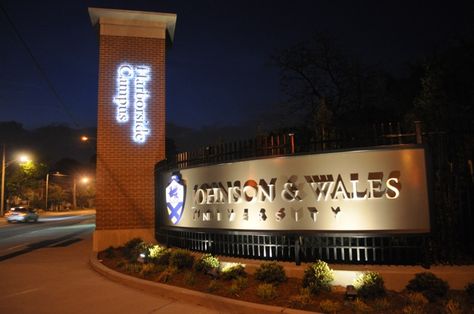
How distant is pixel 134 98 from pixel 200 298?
27.8 feet

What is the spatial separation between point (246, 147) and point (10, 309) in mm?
5139

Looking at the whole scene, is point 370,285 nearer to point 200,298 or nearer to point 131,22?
point 200,298

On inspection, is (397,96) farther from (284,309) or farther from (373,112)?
(284,309)

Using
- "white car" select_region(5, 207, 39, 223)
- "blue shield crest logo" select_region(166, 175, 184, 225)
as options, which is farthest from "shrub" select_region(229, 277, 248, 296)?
"white car" select_region(5, 207, 39, 223)

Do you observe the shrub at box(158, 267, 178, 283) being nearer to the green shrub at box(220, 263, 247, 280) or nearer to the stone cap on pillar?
the green shrub at box(220, 263, 247, 280)

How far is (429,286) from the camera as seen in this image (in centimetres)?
621

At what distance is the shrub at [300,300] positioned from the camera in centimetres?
613

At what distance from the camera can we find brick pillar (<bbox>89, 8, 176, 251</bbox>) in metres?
13.4

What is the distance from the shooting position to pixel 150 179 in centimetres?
1372

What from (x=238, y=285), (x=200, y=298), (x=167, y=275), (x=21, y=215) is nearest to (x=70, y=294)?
(x=167, y=275)

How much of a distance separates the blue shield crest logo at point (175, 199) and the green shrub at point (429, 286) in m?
5.80

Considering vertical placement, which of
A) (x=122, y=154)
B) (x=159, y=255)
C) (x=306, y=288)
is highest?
(x=122, y=154)

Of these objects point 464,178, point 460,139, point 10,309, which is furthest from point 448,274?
point 10,309

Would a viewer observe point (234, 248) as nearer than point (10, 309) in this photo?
No
